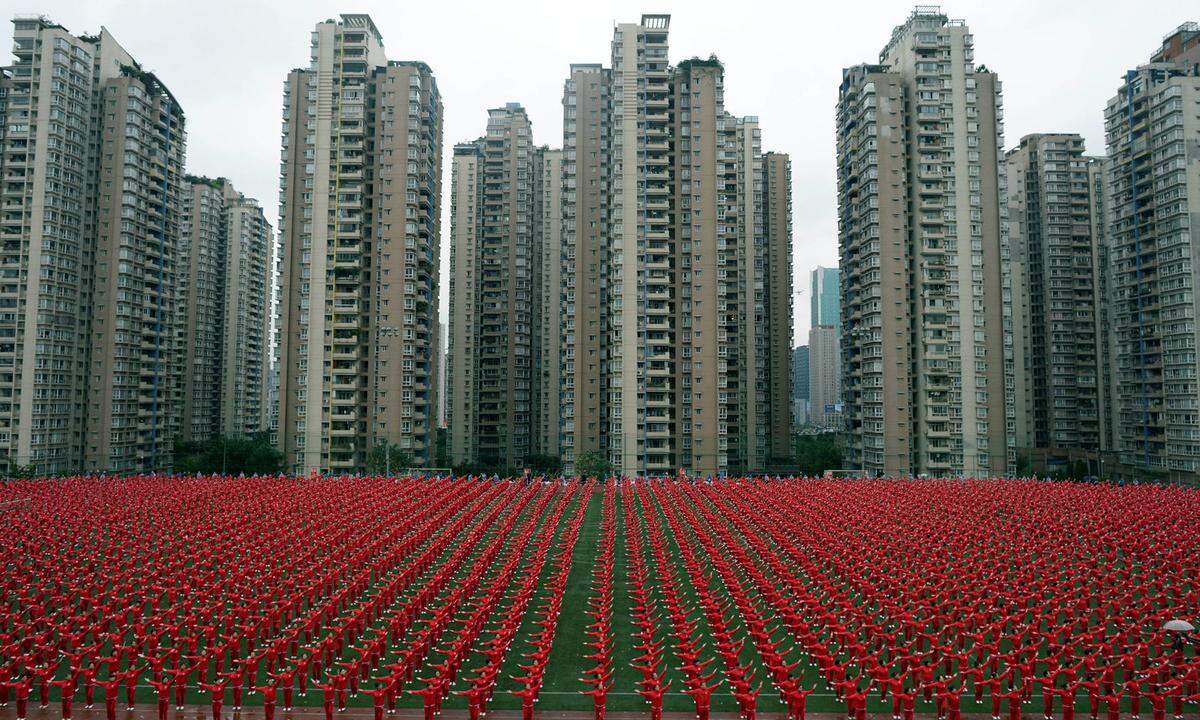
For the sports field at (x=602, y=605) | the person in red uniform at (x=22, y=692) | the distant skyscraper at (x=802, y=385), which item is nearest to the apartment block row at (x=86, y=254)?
the sports field at (x=602, y=605)

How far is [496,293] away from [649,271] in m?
23.1

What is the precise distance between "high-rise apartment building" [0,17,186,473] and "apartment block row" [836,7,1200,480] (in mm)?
59744

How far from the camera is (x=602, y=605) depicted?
18.9 metres

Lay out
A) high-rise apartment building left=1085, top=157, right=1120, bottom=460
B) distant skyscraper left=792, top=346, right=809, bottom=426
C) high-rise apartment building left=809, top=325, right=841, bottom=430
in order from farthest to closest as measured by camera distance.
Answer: distant skyscraper left=792, top=346, right=809, bottom=426 → high-rise apartment building left=809, top=325, right=841, bottom=430 → high-rise apartment building left=1085, top=157, right=1120, bottom=460

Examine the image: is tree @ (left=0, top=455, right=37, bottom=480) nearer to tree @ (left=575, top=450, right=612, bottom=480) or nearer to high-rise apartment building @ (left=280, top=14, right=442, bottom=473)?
high-rise apartment building @ (left=280, top=14, right=442, bottom=473)

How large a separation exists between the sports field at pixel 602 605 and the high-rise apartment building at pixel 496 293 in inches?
1475

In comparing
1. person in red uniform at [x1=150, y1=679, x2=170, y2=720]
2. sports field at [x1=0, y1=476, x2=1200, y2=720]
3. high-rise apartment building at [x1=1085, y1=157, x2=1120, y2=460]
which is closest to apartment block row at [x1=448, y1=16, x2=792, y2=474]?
sports field at [x1=0, y1=476, x2=1200, y2=720]

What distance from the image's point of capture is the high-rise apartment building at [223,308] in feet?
264

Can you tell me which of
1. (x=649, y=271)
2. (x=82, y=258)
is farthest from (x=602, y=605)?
(x=82, y=258)

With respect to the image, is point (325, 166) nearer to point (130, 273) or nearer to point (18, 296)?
point (130, 273)

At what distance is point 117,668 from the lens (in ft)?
50.8

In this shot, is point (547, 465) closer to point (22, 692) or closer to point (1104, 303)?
point (22, 692)

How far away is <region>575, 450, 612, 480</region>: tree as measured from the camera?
56.8 m

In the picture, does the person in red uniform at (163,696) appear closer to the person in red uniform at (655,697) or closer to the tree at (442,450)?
the person in red uniform at (655,697)
